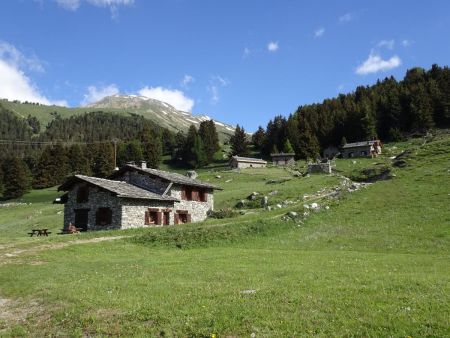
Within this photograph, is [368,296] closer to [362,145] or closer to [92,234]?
[92,234]

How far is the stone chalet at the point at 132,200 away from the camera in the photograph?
158ft

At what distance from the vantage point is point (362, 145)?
114625 mm

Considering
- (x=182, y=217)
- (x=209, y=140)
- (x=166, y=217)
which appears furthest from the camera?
(x=209, y=140)

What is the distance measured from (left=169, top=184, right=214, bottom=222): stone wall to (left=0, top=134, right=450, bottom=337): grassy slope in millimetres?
18060

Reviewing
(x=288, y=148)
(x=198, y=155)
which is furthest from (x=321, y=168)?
(x=198, y=155)

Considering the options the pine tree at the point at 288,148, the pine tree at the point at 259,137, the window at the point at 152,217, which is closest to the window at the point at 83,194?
the window at the point at 152,217

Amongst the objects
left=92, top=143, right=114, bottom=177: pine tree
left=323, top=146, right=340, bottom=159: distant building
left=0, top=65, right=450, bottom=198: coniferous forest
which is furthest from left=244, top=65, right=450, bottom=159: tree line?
left=92, top=143, right=114, bottom=177: pine tree

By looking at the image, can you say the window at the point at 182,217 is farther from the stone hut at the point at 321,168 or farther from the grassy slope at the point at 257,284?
the stone hut at the point at 321,168

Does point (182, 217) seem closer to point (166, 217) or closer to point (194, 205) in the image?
point (194, 205)

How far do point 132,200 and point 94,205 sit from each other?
15.7 feet

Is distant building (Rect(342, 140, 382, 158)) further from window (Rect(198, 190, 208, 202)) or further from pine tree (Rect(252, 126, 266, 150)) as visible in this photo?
window (Rect(198, 190, 208, 202))

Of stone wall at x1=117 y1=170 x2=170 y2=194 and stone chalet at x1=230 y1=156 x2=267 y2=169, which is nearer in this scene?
stone wall at x1=117 y1=170 x2=170 y2=194

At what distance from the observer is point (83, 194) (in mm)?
51156

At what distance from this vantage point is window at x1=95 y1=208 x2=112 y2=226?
48344 millimetres
